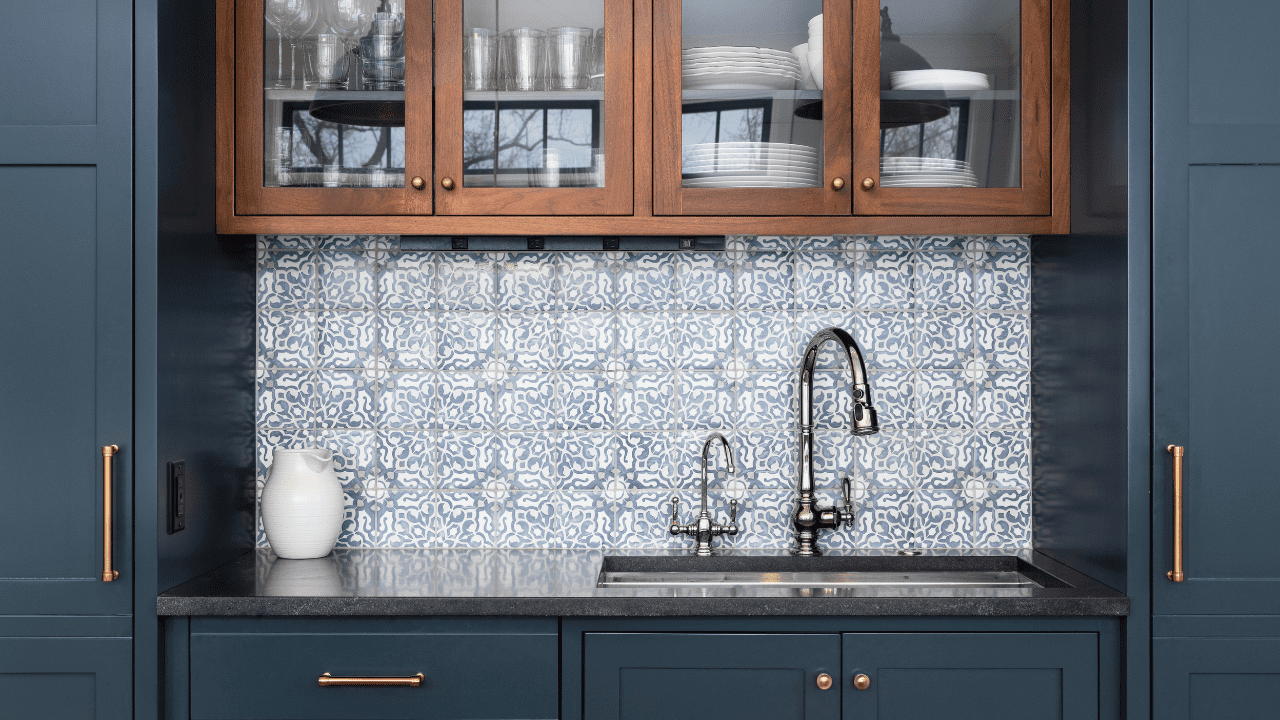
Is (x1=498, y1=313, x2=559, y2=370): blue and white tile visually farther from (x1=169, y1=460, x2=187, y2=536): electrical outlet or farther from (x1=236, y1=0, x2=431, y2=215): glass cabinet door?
(x1=169, y1=460, x2=187, y2=536): electrical outlet

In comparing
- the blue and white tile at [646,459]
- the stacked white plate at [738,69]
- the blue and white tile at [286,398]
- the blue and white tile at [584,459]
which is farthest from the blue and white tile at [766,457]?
the blue and white tile at [286,398]

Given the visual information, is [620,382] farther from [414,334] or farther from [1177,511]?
[1177,511]

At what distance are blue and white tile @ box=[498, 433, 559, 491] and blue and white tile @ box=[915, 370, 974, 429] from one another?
0.86m

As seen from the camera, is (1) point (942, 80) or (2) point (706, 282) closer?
(1) point (942, 80)

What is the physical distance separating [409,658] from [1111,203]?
1.50 meters

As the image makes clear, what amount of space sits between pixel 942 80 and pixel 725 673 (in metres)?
1.22

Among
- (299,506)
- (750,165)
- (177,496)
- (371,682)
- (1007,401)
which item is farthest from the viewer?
(1007,401)

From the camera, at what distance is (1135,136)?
1515 millimetres

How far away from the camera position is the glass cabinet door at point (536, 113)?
1.71m

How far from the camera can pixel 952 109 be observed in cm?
173

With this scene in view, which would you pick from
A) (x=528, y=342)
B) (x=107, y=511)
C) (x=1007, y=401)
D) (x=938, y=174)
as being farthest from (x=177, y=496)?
(x=1007, y=401)

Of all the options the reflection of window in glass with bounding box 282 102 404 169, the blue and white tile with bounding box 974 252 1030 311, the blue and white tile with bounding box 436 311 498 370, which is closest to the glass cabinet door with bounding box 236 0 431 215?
the reflection of window in glass with bounding box 282 102 404 169

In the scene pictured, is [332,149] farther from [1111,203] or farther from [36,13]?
[1111,203]

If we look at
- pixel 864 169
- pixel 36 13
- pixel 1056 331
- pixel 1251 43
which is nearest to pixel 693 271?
pixel 864 169
